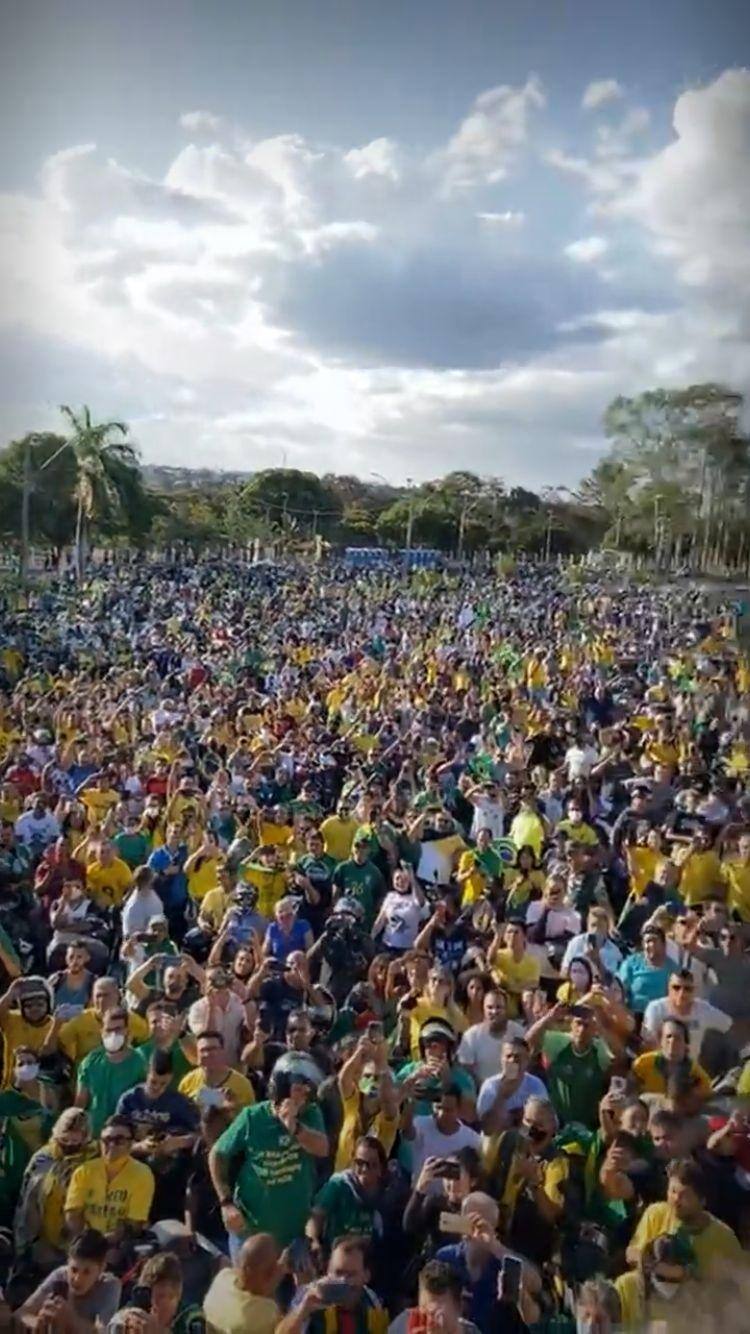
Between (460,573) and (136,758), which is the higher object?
(460,573)

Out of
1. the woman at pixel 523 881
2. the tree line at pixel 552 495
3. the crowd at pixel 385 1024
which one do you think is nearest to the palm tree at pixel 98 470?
the tree line at pixel 552 495

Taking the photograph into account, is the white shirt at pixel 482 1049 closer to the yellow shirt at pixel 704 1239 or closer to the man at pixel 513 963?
the man at pixel 513 963

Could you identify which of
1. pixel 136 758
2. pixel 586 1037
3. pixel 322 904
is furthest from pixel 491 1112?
pixel 136 758

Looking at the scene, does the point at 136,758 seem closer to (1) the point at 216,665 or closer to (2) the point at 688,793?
(2) the point at 688,793

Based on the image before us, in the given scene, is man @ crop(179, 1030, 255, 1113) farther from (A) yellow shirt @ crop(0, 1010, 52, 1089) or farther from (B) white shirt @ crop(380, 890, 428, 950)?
(B) white shirt @ crop(380, 890, 428, 950)

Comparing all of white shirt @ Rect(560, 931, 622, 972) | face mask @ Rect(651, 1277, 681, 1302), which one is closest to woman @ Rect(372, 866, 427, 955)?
white shirt @ Rect(560, 931, 622, 972)

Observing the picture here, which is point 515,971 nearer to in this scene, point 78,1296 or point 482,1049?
point 482,1049
